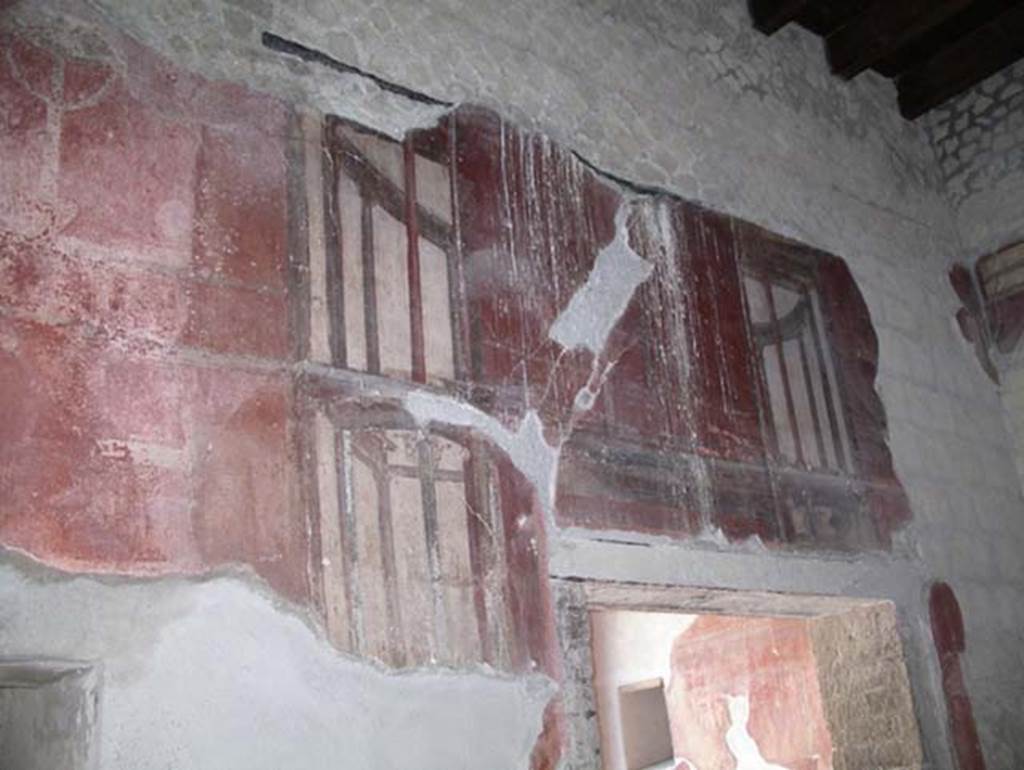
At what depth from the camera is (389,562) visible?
6.92 feet

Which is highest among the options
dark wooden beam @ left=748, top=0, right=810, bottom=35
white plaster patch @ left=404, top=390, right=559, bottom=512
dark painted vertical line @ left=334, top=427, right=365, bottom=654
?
dark wooden beam @ left=748, top=0, right=810, bottom=35

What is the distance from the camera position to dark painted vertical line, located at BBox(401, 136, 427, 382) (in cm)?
233

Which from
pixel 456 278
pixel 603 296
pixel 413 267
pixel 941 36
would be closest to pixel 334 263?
pixel 413 267

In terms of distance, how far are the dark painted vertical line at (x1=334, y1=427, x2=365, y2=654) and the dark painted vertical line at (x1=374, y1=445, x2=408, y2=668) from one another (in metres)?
0.06

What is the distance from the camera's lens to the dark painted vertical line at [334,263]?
7.23 ft

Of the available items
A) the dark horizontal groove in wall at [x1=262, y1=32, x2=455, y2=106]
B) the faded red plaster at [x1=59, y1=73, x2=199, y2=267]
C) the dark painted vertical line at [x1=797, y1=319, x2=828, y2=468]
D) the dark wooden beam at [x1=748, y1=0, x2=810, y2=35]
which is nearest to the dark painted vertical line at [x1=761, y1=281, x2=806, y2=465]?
the dark painted vertical line at [x1=797, y1=319, x2=828, y2=468]

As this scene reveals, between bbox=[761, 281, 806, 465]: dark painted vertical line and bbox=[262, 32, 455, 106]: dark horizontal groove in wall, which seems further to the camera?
bbox=[761, 281, 806, 465]: dark painted vertical line

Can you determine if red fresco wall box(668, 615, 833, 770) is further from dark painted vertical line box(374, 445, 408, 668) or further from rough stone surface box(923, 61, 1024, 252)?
dark painted vertical line box(374, 445, 408, 668)

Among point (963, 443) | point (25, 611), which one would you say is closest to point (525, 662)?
point (25, 611)

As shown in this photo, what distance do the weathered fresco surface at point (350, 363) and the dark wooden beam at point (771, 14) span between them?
48.0 inches

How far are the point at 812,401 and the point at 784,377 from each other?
14 centimetres

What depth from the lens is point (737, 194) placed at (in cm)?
341

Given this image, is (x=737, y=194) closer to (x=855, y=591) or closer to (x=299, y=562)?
(x=855, y=591)

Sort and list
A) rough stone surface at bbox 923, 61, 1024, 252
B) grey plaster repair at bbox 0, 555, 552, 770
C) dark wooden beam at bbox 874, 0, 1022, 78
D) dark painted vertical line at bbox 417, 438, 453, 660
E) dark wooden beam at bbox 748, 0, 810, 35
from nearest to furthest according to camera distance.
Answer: grey plaster repair at bbox 0, 555, 552, 770 → dark painted vertical line at bbox 417, 438, 453, 660 → dark wooden beam at bbox 748, 0, 810, 35 → dark wooden beam at bbox 874, 0, 1022, 78 → rough stone surface at bbox 923, 61, 1024, 252
